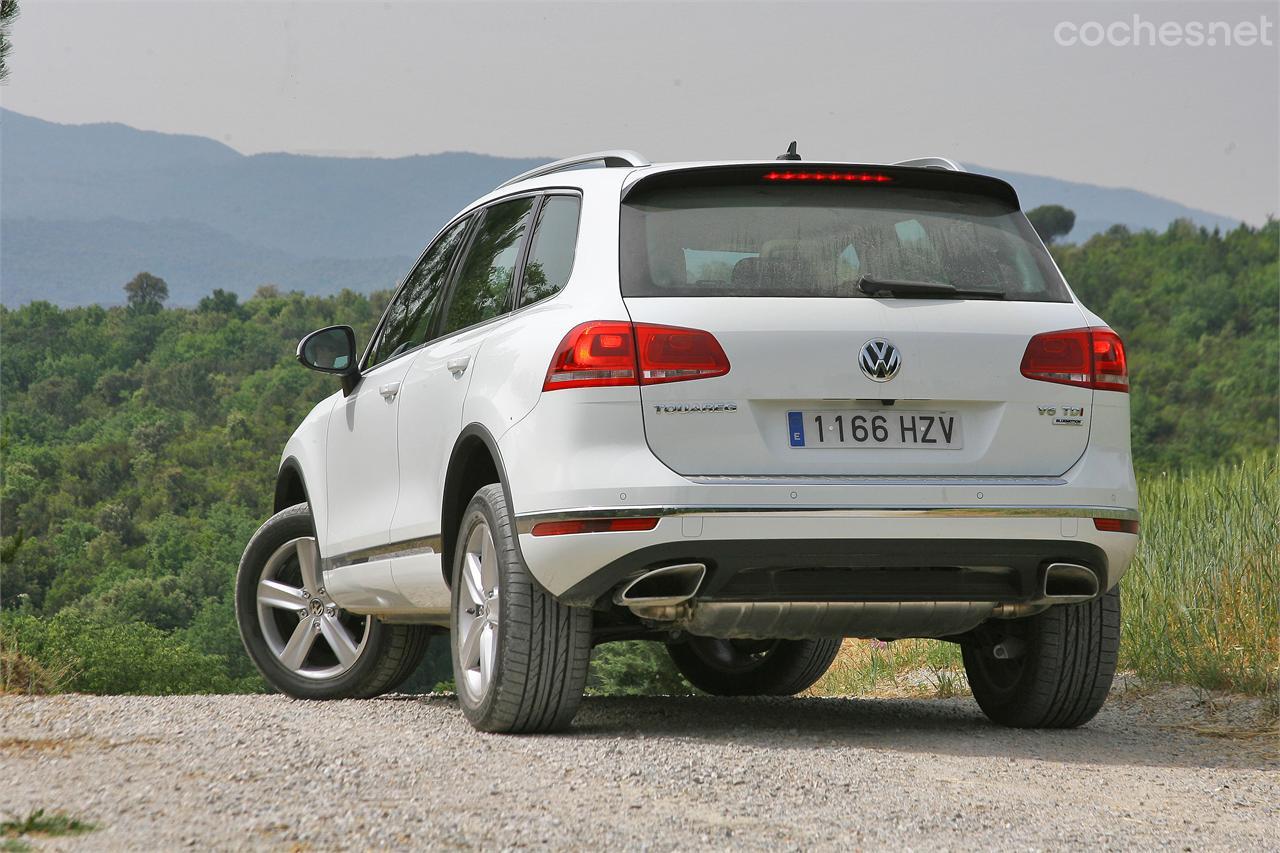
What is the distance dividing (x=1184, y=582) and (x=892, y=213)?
11.8ft

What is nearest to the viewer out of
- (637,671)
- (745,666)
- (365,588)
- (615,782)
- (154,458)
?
(615,782)

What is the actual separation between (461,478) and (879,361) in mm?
1626

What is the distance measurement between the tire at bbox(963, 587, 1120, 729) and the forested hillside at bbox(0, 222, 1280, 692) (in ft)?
182

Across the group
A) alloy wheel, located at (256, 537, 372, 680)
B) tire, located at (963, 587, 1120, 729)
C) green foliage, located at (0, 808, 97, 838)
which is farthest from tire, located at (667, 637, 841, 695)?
green foliage, located at (0, 808, 97, 838)

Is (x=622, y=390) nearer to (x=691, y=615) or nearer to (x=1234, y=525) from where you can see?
(x=691, y=615)

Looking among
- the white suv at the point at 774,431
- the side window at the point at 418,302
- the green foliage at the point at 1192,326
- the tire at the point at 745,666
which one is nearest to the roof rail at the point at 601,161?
the white suv at the point at 774,431

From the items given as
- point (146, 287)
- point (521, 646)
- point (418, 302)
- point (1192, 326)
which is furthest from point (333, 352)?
point (146, 287)

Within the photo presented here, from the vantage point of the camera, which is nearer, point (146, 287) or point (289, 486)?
point (289, 486)

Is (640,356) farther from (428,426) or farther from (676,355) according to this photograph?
(428,426)

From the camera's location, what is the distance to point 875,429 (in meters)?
5.13

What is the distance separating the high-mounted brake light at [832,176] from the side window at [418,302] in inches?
66.6

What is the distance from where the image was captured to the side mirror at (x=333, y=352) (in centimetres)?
710

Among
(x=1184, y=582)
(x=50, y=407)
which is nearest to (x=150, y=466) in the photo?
(x=50, y=407)

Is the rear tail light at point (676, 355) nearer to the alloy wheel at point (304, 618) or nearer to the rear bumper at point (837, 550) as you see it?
the rear bumper at point (837, 550)
